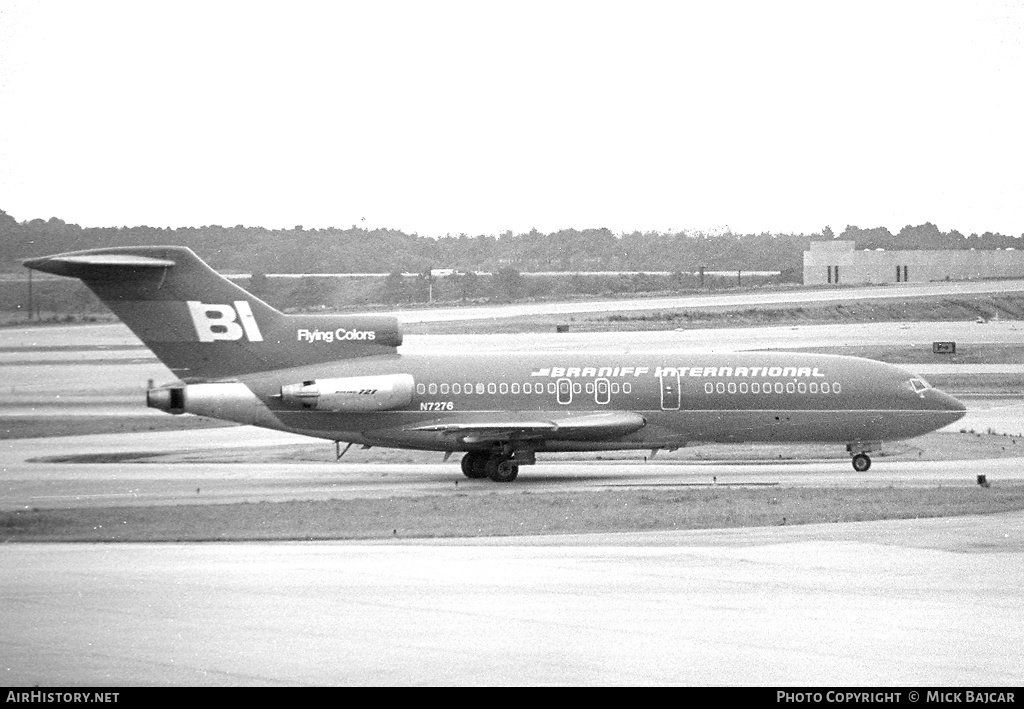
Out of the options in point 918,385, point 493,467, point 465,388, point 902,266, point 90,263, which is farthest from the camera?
point 902,266

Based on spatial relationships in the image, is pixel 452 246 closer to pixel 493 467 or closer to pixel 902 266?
pixel 902 266

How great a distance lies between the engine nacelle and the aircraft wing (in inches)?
37.5

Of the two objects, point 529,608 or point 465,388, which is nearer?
point 529,608

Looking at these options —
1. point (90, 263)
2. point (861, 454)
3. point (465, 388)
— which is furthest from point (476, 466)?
point (90, 263)

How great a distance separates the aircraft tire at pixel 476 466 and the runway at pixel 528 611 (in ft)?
41.2

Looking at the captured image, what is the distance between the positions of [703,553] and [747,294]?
2879 inches

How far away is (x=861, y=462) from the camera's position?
3628cm

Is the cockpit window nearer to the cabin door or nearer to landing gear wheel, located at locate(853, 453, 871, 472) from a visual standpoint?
landing gear wheel, located at locate(853, 453, 871, 472)

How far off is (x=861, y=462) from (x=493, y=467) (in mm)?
9809

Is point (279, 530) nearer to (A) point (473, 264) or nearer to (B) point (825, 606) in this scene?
(B) point (825, 606)

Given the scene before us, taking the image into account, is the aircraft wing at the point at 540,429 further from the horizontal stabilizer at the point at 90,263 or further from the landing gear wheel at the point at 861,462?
the horizontal stabilizer at the point at 90,263

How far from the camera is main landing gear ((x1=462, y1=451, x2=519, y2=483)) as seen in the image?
114 feet

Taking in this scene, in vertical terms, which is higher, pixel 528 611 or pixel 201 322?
pixel 201 322

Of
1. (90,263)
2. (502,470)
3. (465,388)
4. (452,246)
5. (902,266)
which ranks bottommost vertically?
(502,470)
